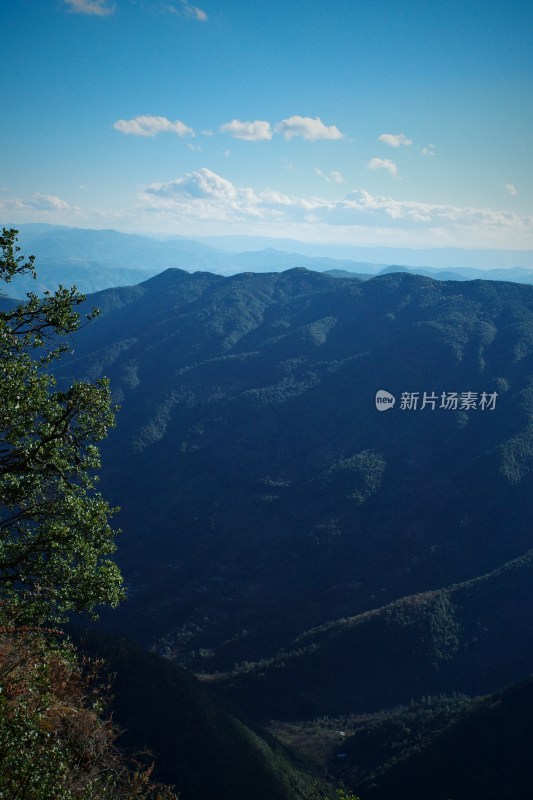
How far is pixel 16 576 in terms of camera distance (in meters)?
14.5

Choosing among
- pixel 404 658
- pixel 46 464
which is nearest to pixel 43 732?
pixel 46 464

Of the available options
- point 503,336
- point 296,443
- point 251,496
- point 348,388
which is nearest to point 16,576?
point 251,496

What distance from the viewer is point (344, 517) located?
136625 mm

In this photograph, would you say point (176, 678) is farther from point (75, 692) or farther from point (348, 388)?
point (348, 388)

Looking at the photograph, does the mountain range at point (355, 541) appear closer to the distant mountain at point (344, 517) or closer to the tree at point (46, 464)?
the distant mountain at point (344, 517)

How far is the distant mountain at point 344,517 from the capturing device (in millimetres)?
95750
